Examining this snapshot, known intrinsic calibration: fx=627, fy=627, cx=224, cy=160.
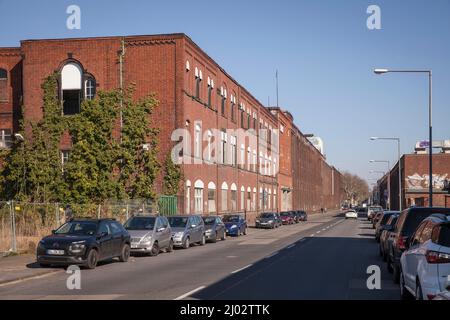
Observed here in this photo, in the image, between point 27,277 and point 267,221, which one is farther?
point 267,221

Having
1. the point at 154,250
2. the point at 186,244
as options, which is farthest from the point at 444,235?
the point at 186,244

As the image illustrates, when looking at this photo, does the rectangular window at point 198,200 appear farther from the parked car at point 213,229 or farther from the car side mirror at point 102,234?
the car side mirror at point 102,234

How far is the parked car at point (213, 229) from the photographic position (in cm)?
3419

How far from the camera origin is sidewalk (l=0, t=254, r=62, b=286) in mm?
16872

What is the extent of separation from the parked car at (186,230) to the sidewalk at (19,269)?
25.1 ft

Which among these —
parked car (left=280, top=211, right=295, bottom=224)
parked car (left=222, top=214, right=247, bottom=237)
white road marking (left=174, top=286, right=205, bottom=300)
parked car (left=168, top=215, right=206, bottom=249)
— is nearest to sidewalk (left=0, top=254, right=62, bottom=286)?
white road marking (left=174, top=286, right=205, bottom=300)

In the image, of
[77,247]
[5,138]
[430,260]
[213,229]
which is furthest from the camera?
[5,138]

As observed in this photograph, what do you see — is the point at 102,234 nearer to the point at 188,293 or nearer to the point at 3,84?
the point at 188,293

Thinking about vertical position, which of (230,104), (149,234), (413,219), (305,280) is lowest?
(305,280)

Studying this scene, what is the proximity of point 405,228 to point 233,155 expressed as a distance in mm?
42149

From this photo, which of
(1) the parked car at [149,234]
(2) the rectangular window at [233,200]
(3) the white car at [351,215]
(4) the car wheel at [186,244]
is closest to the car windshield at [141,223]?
(1) the parked car at [149,234]

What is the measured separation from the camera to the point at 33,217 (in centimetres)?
2673
